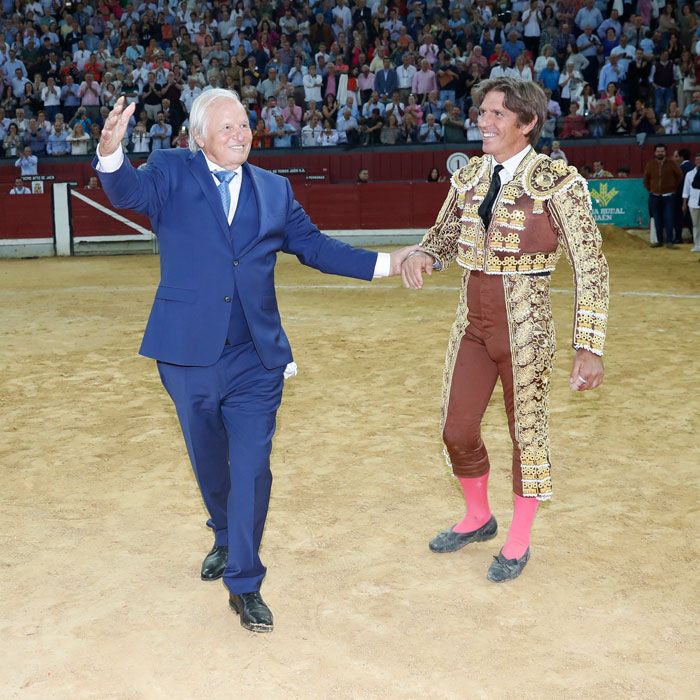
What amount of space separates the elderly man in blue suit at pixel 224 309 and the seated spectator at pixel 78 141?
1468 centimetres

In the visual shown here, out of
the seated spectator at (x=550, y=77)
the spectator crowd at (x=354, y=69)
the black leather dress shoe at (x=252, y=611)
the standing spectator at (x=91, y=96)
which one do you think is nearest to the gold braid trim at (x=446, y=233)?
the black leather dress shoe at (x=252, y=611)

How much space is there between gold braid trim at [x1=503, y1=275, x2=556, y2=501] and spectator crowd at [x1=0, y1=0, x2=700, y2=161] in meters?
12.8

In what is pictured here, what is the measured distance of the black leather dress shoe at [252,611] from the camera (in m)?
2.87

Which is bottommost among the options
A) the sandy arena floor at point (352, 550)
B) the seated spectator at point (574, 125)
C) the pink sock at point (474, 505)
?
the sandy arena floor at point (352, 550)

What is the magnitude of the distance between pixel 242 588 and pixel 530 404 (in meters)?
1.09

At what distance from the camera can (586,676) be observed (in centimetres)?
258

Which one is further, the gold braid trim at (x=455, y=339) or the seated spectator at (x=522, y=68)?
the seated spectator at (x=522, y=68)

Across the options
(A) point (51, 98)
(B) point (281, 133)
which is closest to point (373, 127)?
(B) point (281, 133)

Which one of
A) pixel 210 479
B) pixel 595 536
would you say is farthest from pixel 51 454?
pixel 595 536

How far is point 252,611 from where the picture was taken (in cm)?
289

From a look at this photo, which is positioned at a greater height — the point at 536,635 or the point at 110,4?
the point at 110,4

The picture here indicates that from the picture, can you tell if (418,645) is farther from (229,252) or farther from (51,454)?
(51,454)

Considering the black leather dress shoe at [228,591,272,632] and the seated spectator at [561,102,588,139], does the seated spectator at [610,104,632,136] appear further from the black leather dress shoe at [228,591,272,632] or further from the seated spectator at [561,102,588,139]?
the black leather dress shoe at [228,591,272,632]

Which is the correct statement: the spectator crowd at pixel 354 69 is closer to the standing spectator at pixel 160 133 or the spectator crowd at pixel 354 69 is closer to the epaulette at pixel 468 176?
the standing spectator at pixel 160 133
